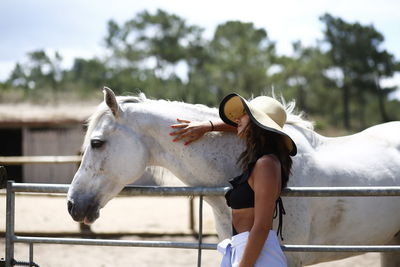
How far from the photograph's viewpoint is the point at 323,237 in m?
3.20

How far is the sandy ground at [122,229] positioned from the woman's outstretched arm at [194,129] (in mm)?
3663

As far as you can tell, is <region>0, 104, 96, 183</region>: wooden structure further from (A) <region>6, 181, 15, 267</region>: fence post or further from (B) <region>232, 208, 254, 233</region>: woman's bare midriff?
(B) <region>232, 208, 254, 233</region>: woman's bare midriff

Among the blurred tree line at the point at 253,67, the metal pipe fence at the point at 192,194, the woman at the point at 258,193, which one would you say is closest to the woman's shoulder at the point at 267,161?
the woman at the point at 258,193

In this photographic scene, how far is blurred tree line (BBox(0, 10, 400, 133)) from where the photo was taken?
1310 inches

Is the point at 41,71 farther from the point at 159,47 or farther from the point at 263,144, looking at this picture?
the point at 263,144

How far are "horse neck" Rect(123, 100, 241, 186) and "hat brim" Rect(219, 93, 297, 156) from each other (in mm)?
260

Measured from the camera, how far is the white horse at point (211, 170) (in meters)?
2.95

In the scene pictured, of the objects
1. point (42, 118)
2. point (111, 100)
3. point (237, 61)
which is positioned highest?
point (237, 61)

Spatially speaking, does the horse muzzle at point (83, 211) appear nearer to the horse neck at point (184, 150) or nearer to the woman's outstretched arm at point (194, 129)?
the horse neck at point (184, 150)

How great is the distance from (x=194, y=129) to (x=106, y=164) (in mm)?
600

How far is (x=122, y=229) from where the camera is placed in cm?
860

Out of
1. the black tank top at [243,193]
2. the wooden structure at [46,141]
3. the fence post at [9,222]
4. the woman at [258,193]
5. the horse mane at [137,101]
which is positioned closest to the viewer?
the woman at [258,193]

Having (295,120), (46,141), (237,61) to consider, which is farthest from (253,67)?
(295,120)

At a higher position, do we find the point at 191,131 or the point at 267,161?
the point at 191,131
